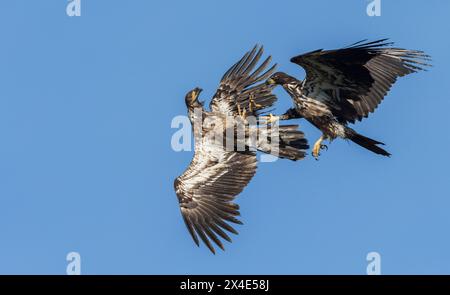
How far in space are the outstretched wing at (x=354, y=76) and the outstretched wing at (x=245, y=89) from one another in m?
1.45

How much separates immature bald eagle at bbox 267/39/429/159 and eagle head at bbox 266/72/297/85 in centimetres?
2

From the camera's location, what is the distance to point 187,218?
76.8 feet

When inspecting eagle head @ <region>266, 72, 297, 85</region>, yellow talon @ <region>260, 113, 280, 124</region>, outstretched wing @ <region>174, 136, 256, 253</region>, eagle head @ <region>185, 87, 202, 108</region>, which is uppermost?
eagle head @ <region>266, 72, 297, 85</region>

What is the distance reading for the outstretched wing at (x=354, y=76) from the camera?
23.0 meters

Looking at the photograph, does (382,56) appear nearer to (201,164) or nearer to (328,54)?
(328,54)

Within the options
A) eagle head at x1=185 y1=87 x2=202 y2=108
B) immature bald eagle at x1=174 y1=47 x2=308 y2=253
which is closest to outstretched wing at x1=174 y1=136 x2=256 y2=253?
immature bald eagle at x1=174 y1=47 x2=308 y2=253

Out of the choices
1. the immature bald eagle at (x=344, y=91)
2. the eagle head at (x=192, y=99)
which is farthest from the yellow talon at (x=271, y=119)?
the eagle head at (x=192, y=99)

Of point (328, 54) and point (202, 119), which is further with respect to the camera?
point (202, 119)

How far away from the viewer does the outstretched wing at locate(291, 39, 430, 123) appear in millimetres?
22953

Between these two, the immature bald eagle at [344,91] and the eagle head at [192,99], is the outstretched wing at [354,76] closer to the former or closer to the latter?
the immature bald eagle at [344,91]

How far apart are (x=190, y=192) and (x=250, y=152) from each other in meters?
1.38

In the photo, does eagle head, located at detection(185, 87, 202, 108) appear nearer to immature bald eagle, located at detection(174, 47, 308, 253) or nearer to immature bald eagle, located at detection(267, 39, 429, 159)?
immature bald eagle, located at detection(174, 47, 308, 253)

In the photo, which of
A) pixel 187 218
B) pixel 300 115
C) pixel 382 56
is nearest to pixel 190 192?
pixel 187 218

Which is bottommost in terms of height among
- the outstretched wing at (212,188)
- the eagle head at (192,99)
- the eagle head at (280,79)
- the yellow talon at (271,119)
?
the outstretched wing at (212,188)
